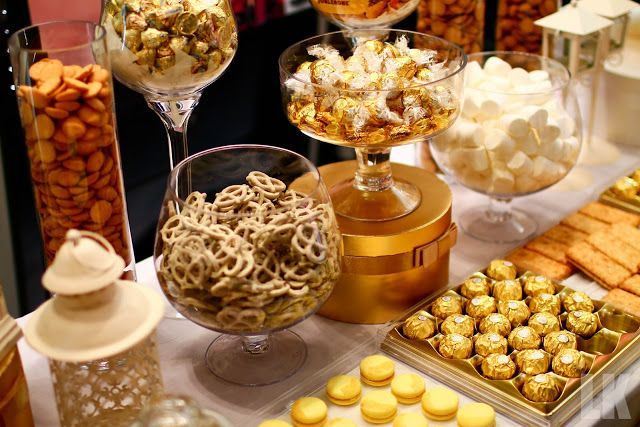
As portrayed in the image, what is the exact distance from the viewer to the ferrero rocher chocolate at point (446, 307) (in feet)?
3.43

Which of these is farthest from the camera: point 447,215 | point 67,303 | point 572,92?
point 572,92

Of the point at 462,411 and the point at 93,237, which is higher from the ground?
the point at 93,237

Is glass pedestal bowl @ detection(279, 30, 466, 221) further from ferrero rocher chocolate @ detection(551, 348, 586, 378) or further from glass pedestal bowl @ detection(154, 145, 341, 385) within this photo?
ferrero rocher chocolate @ detection(551, 348, 586, 378)

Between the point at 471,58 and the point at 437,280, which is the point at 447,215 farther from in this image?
the point at 471,58

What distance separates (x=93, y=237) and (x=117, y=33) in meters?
0.34

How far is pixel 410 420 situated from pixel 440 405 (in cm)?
4

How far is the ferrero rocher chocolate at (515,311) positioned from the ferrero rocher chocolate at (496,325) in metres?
0.01

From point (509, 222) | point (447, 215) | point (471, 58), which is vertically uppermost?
point (471, 58)

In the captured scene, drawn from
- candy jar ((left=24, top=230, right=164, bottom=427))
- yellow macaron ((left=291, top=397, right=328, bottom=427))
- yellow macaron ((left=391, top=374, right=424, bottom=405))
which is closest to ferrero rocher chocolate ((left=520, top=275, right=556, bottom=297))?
yellow macaron ((left=391, top=374, right=424, bottom=405))

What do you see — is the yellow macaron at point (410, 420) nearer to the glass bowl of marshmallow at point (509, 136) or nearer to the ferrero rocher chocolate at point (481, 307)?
the ferrero rocher chocolate at point (481, 307)

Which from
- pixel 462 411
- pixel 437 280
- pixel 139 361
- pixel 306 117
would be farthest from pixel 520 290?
pixel 139 361

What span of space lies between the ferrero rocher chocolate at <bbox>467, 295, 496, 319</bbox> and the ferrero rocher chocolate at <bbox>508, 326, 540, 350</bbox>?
54 millimetres

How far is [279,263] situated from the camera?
2.86 feet

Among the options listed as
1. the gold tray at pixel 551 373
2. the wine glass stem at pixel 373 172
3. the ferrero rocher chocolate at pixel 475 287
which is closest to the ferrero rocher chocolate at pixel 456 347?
the gold tray at pixel 551 373
